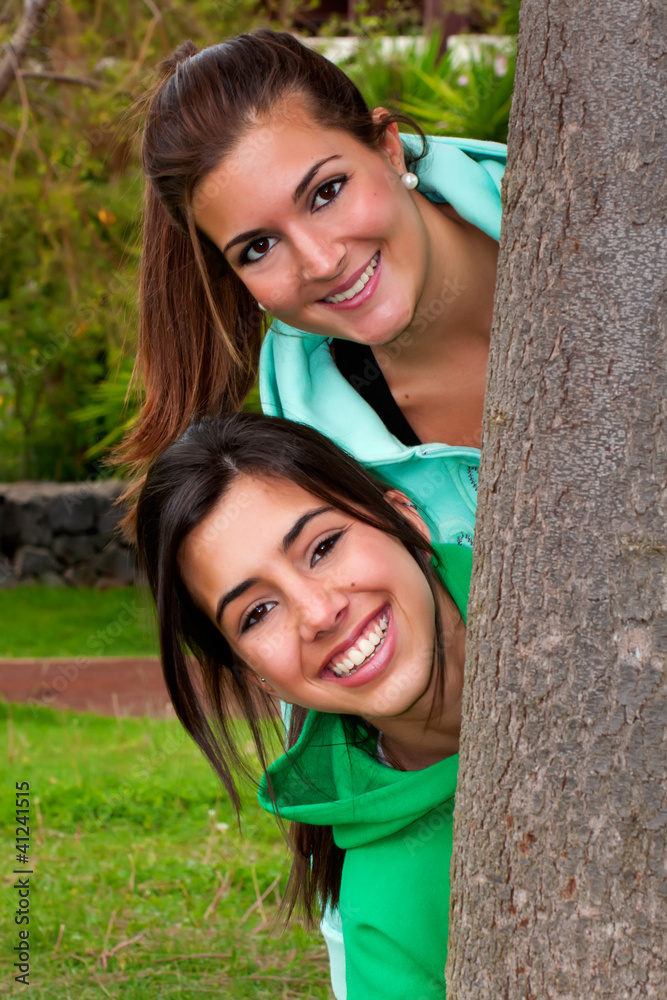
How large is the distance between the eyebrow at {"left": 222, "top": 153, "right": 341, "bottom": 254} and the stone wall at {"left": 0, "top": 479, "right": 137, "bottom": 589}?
7.32 meters

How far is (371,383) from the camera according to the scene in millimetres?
2312

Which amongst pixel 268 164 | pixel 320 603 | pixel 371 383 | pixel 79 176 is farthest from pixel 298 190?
pixel 79 176

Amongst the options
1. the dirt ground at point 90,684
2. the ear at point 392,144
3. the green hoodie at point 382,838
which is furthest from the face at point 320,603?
the dirt ground at point 90,684

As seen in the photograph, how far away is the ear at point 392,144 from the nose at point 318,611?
2.90 ft

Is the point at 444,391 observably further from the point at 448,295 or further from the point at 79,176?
the point at 79,176

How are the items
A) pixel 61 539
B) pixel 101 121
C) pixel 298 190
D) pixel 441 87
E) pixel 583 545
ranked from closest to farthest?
pixel 583 545 < pixel 298 190 < pixel 101 121 < pixel 441 87 < pixel 61 539

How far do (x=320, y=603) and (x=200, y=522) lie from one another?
0.30m

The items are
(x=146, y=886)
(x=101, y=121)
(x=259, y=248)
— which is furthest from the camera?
(x=101, y=121)

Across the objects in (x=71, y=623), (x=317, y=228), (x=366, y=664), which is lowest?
(x=71, y=623)

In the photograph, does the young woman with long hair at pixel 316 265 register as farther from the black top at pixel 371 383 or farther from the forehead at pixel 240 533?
the forehead at pixel 240 533

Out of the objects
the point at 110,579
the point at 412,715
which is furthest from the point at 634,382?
the point at 110,579

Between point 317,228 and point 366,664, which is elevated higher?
point 317,228

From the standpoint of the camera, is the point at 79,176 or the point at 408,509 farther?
the point at 79,176

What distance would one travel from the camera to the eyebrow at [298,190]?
72.8 inches
